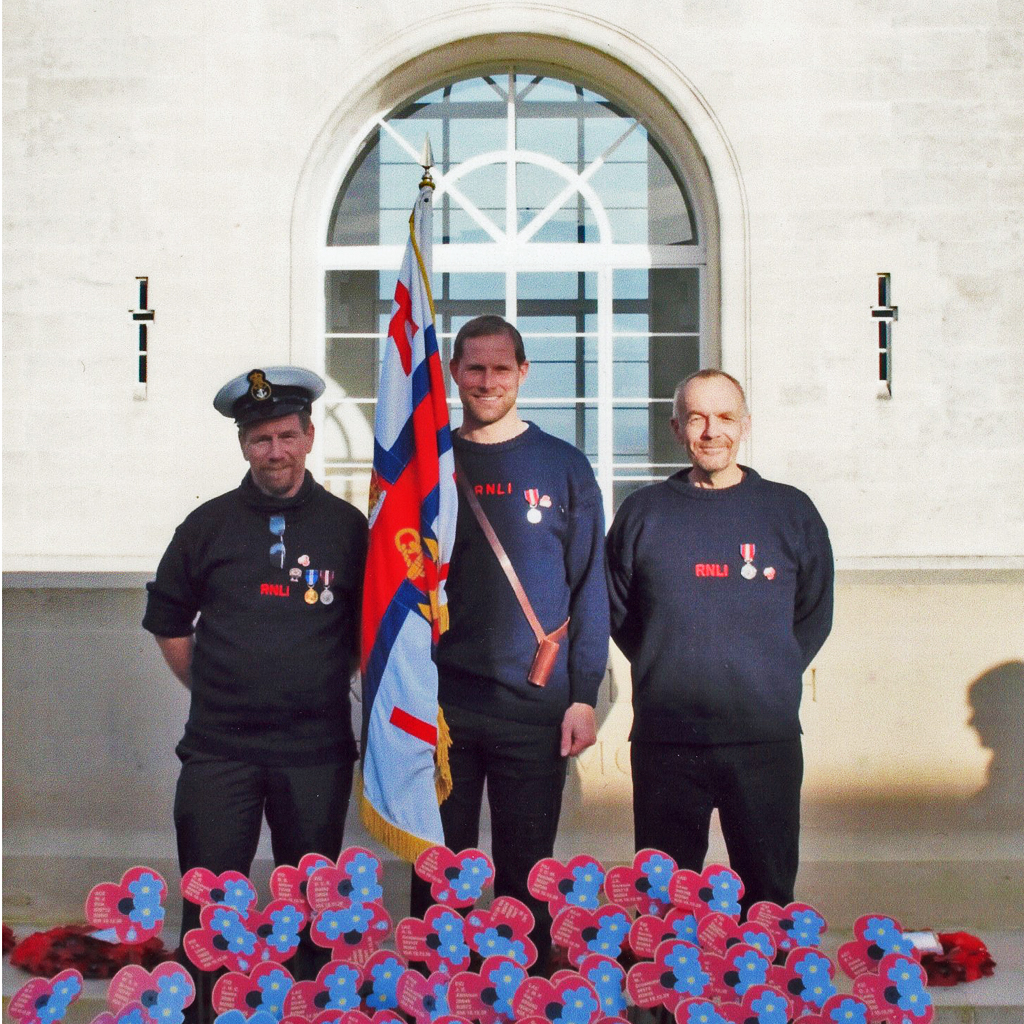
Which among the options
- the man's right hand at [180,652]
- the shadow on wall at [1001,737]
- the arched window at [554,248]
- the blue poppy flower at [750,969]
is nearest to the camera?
the blue poppy flower at [750,969]

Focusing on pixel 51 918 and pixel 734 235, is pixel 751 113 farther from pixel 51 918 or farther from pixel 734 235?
pixel 51 918

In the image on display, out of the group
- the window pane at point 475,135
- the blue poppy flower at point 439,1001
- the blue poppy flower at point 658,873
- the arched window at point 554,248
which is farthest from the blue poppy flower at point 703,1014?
the window pane at point 475,135

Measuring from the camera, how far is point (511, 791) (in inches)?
112

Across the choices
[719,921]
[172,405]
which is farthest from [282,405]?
[172,405]

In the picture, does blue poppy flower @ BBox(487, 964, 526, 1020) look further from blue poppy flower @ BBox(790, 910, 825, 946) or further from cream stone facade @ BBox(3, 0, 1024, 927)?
cream stone facade @ BBox(3, 0, 1024, 927)

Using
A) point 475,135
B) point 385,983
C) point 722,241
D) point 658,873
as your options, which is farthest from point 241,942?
point 475,135

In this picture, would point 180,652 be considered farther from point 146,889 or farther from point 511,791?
point 511,791

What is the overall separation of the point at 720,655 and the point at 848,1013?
2.66 ft

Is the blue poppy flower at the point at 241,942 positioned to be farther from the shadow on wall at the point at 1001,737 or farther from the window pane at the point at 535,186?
the window pane at the point at 535,186

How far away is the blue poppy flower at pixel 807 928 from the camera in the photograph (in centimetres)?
250

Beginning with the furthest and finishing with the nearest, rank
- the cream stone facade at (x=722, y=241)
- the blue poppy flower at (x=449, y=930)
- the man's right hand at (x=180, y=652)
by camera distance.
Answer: the cream stone facade at (x=722, y=241) < the man's right hand at (x=180, y=652) < the blue poppy flower at (x=449, y=930)

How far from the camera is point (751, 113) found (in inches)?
224

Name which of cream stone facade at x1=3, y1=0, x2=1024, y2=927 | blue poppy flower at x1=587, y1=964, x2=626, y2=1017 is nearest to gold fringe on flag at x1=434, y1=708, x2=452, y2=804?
blue poppy flower at x1=587, y1=964, x2=626, y2=1017

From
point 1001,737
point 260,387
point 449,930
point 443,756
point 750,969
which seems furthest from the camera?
point 1001,737
